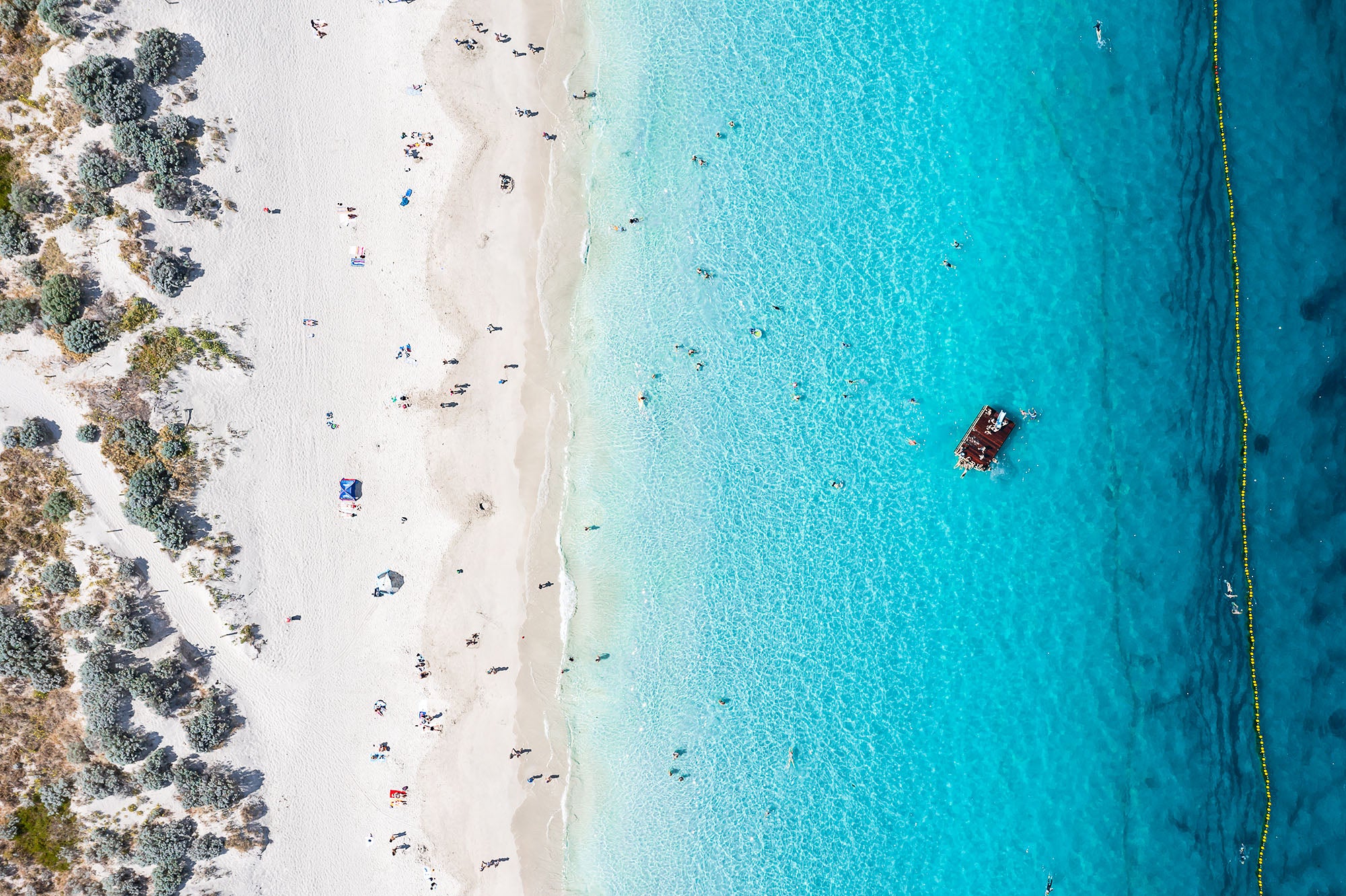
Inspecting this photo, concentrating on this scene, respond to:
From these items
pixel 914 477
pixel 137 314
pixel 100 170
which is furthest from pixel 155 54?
pixel 914 477

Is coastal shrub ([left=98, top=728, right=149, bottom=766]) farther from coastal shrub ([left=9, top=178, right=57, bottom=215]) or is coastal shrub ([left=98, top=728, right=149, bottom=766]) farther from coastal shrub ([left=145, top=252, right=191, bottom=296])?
coastal shrub ([left=9, top=178, right=57, bottom=215])

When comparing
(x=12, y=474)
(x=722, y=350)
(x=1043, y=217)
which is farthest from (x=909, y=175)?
(x=12, y=474)

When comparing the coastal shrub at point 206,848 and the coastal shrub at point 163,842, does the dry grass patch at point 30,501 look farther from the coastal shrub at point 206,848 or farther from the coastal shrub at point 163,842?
the coastal shrub at point 206,848

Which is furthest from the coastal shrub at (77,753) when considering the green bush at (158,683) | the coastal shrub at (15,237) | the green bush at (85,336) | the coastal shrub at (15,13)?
the coastal shrub at (15,13)

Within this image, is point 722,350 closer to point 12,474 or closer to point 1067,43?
point 1067,43

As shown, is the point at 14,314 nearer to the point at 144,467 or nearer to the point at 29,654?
the point at 144,467
